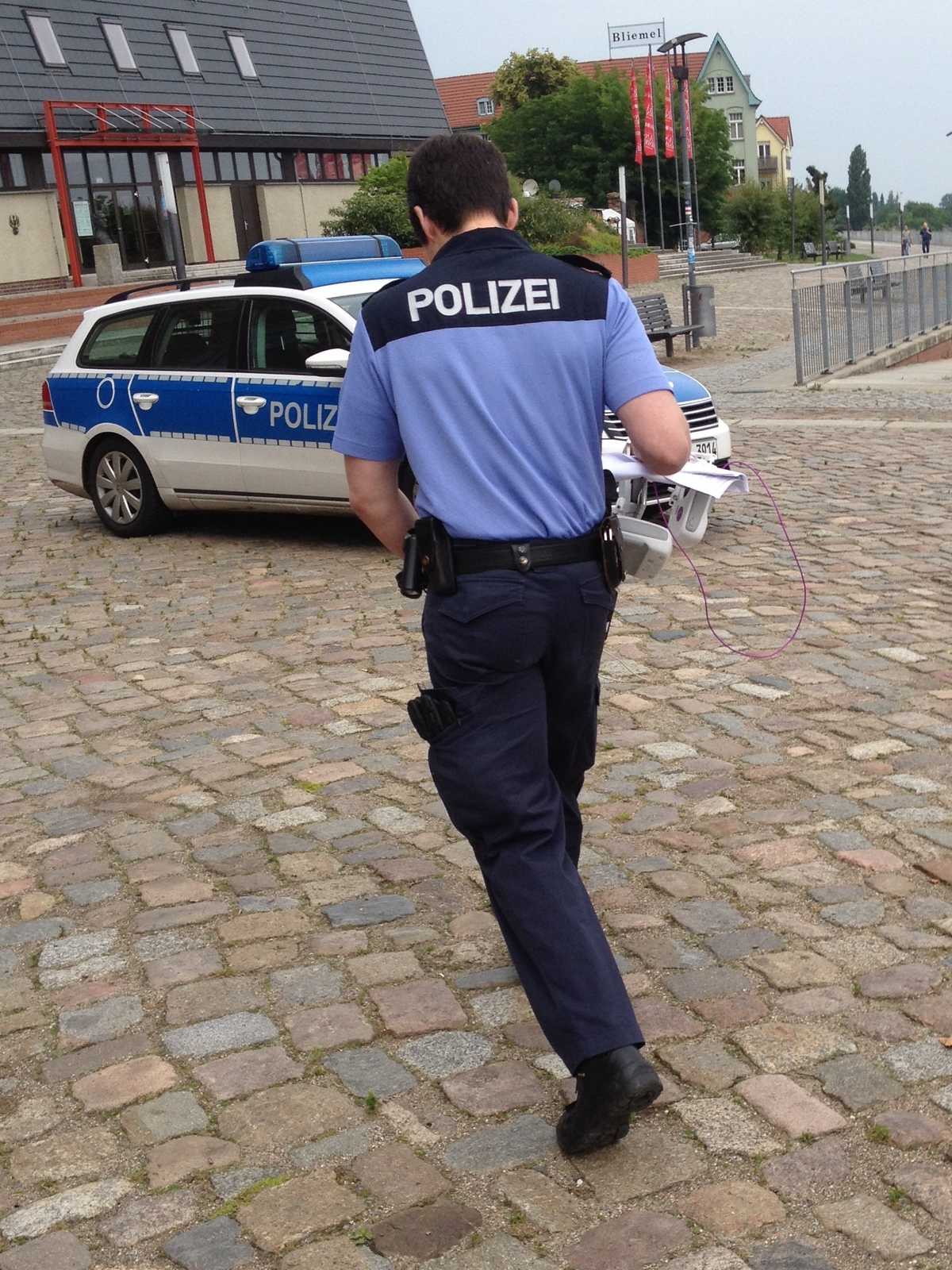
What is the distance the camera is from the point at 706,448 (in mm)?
10102

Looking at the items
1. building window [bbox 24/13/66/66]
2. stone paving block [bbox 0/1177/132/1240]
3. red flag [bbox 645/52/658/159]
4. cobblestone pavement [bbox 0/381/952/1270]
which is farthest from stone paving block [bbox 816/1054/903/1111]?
red flag [bbox 645/52/658/159]

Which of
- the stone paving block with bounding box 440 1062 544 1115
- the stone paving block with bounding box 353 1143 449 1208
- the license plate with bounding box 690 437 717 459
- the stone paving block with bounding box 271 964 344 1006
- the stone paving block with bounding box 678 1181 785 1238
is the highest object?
the license plate with bounding box 690 437 717 459

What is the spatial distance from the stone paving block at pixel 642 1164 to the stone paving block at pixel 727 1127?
0.04 m

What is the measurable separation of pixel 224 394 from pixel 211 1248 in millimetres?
7826

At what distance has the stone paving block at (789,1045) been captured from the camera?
11.4 ft

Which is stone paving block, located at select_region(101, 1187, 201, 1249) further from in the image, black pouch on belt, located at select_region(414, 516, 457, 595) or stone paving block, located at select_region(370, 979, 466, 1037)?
black pouch on belt, located at select_region(414, 516, 457, 595)

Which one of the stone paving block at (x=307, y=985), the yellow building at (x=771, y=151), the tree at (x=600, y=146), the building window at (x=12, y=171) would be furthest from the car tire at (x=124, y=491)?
the yellow building at (x=771, y=151)

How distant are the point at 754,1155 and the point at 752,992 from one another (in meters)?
0.72

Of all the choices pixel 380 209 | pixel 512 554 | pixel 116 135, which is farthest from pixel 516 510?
pixel 116 135

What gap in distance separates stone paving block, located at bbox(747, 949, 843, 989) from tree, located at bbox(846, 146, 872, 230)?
630 ft

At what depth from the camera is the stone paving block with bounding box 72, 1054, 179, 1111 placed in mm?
3467

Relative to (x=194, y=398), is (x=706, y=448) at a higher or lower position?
lower

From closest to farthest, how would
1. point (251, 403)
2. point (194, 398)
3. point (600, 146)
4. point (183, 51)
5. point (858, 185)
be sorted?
point (251, 403), point (194, 398), point (183, 51), point (600, 146), point (858, 185)

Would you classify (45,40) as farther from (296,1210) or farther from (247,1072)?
(296,1210)
